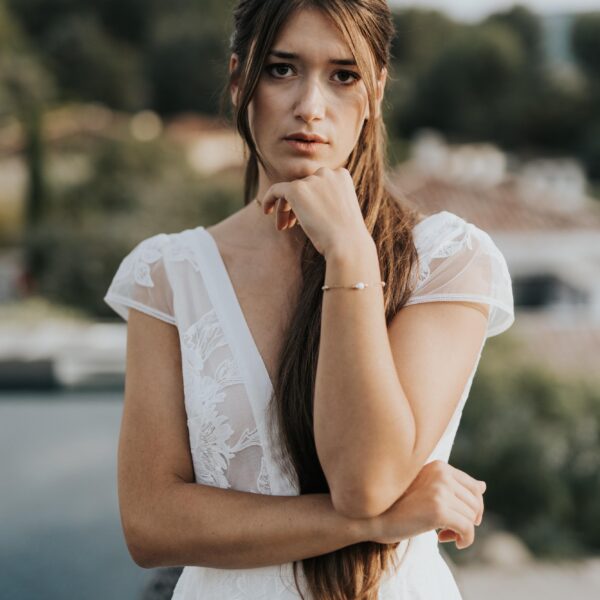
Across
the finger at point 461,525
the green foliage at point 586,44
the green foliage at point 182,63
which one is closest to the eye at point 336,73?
the finger at point 461,525

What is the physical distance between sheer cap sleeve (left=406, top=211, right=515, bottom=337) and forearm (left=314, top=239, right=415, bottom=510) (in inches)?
5.0

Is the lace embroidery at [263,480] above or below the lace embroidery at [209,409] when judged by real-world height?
below

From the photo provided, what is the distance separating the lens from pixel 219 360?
1.20m

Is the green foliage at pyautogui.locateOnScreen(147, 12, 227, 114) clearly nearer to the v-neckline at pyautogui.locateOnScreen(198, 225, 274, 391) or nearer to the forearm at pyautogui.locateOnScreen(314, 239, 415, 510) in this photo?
the v-neckline at pyautogui.locateOnScreen(198, 225, 274, 391)

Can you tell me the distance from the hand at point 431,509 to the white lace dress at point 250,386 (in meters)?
0.07

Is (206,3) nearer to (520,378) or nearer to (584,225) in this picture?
(584,225)

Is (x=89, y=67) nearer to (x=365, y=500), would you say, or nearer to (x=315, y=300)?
(x=315, y=300)

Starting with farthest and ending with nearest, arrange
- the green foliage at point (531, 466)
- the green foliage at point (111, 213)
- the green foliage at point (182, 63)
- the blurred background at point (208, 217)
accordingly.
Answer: the green foliage at point (182, 63) → the green foliage at point (111, 213) → the green foliage at point (531, 466) → the blurred background at point (208, 217)

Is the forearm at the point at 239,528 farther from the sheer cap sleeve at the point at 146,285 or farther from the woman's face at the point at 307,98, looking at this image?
the woman's face at the point at 307,98

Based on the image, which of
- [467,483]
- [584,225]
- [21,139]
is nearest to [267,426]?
[467,483]

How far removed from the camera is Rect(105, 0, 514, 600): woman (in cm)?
105

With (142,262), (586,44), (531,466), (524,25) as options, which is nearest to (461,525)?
(142,262)

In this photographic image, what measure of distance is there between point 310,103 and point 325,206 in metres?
0.14

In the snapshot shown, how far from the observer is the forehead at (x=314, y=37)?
1146 mm
